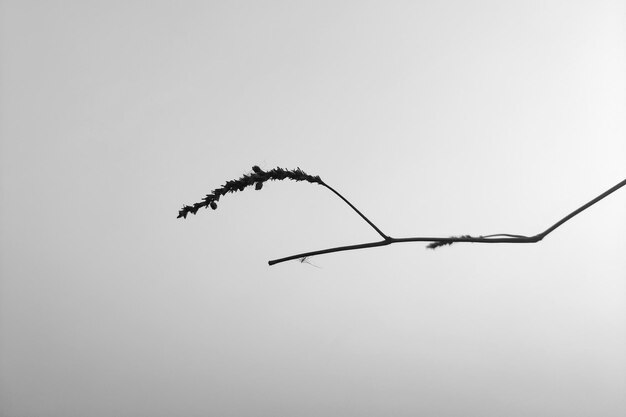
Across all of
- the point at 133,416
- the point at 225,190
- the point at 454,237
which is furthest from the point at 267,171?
the point at 133,416

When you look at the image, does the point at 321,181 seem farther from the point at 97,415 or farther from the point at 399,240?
the point at 97,415

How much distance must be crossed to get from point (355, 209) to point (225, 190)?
0.09 meters

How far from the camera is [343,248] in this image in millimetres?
319

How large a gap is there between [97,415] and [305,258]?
2025cm

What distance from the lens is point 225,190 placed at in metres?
0.34

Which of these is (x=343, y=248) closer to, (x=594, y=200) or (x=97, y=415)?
(x=594, y=200)

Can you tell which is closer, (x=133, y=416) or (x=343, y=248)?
(x=343, y=248)

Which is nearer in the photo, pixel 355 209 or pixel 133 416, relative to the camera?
pixel 355 209

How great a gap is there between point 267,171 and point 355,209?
2.6 inches

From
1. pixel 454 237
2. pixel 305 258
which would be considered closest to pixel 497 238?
pixel 454 237

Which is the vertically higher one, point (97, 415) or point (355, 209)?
point (97, 415)

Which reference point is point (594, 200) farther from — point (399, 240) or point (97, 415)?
point (97, 415)

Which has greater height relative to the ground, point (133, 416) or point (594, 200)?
point (133, 416)

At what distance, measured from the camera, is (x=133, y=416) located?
57.3ft
